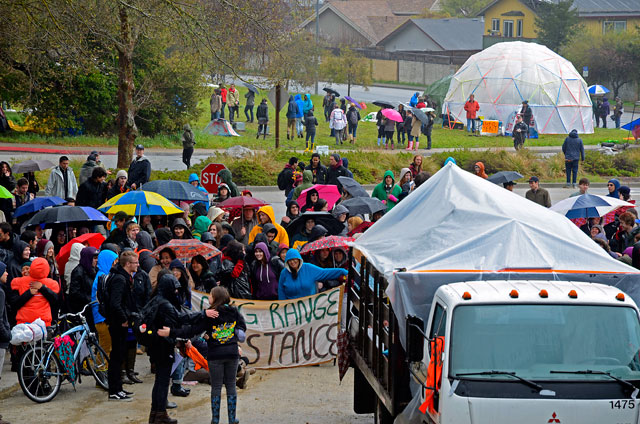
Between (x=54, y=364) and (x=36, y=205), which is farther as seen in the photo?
(x=36, y=205)

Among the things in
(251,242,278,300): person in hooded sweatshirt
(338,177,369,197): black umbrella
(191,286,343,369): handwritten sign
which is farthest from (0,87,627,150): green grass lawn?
(191,286,343,369): handwritten sign

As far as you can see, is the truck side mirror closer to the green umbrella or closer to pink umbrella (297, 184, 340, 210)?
pink umbrella (297, 184, 340, 210)

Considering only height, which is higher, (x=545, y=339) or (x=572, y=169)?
(x=572, y=169)

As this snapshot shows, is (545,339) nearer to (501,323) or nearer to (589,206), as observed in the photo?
(501,323)

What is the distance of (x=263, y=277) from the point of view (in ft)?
41.5

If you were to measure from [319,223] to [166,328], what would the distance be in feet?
18.9

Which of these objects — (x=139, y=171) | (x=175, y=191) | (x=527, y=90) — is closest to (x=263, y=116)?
(x=527, y=90)

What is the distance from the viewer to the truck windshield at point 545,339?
732 centimetres

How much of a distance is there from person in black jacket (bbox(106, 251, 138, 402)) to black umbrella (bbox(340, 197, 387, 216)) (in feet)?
20.2

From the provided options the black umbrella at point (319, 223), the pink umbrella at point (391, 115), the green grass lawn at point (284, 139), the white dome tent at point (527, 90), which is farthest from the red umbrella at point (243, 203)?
the white dome tent at point (527, 90)

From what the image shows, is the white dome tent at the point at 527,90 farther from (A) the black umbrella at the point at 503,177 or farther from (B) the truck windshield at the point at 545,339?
(B) the truck windshield at the point at 545,339

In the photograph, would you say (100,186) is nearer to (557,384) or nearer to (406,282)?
(406,282)

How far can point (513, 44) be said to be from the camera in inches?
1987

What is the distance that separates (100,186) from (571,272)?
11.7m
